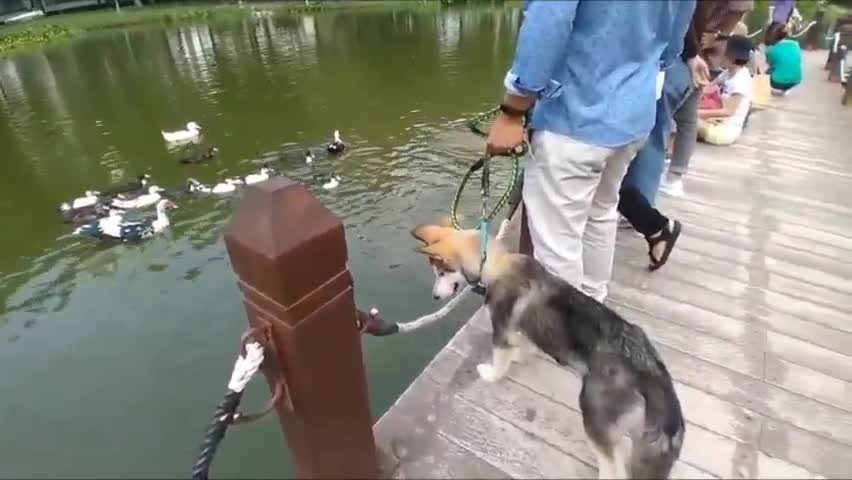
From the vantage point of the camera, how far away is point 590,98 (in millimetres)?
2496

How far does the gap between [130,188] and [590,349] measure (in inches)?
364

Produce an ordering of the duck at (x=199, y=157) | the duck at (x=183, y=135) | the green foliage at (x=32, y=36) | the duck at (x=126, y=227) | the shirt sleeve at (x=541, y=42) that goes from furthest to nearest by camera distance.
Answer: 1. the green foliage at (x=32, y=36)
2. the duck at (x=183, y=135)
3. the duck at (x=199, y=157)
4. the duck at (x=126, y=227)
5. the shirt sleeve at (x=541, y=42)

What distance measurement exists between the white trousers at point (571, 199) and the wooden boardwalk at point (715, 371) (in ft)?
1.86

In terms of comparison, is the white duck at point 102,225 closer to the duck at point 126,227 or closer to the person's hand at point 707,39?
the duck at point 126,227

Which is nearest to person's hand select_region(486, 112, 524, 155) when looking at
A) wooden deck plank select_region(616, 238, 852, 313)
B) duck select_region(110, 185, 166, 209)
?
wooden deck plank select_region(616, 238, 852, 313)

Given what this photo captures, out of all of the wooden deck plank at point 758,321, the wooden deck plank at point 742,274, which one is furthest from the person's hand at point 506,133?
the wooden deck plank at point 742,274

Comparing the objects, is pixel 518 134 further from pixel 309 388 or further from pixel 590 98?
pixel 309 388

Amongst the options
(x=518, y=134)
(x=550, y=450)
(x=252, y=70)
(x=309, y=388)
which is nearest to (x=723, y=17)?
(x=518, y=134)

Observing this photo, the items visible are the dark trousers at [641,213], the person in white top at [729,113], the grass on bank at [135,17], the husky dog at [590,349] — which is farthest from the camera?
the grass on bank at [135,17]

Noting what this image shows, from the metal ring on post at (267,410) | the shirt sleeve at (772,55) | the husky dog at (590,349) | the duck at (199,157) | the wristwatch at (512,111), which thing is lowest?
the duck at (199,157)

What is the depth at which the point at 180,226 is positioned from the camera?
8.31 meters

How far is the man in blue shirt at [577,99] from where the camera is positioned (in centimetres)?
233

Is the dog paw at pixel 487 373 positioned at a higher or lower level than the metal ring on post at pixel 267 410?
lower

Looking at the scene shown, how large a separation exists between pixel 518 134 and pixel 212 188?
7775 mm
